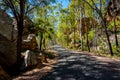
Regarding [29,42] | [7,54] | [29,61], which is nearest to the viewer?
[29,61]

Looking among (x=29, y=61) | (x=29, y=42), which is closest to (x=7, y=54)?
(x=29, y=61)

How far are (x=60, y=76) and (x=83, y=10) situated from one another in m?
29.6

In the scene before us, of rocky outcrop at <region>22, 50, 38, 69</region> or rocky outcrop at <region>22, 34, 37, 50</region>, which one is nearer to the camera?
rocky outcrop at <region>22, 50, 38, 69</region>

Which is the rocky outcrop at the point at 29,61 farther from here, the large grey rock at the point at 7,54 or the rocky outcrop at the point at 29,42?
the rocky outcrop at the point at 29,42

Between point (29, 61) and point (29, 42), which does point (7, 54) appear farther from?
point (29, 42)

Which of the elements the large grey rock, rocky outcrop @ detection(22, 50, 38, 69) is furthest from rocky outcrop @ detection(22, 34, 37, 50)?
rocky outcrop @ detection(22, 50, 38, 69)

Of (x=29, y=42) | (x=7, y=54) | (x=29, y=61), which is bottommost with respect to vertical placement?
(x=29, y=61)

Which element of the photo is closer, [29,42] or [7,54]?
[7,54]

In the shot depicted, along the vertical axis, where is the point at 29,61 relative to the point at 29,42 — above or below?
below

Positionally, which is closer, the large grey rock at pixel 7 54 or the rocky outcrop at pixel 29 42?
the large grey rock at pixel 7 54

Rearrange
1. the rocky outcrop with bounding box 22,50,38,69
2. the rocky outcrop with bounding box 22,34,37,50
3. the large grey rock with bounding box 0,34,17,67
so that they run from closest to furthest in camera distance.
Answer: the rocky outcrop with bounding box 22,50,38,69 → the large grey rock with bounding box 0,34,17,67 → the rocky outcrop with bounding box 22,34,37,50

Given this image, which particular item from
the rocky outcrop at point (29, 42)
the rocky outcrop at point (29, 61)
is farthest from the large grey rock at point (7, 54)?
the rocky outcrop at point (29, 42)

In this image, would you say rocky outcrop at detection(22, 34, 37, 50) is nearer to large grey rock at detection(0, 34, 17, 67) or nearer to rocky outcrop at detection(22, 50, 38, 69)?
large grey rock at detection(0, 34, 17, 67)

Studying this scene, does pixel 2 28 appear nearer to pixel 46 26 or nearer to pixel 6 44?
pixel 6 44
